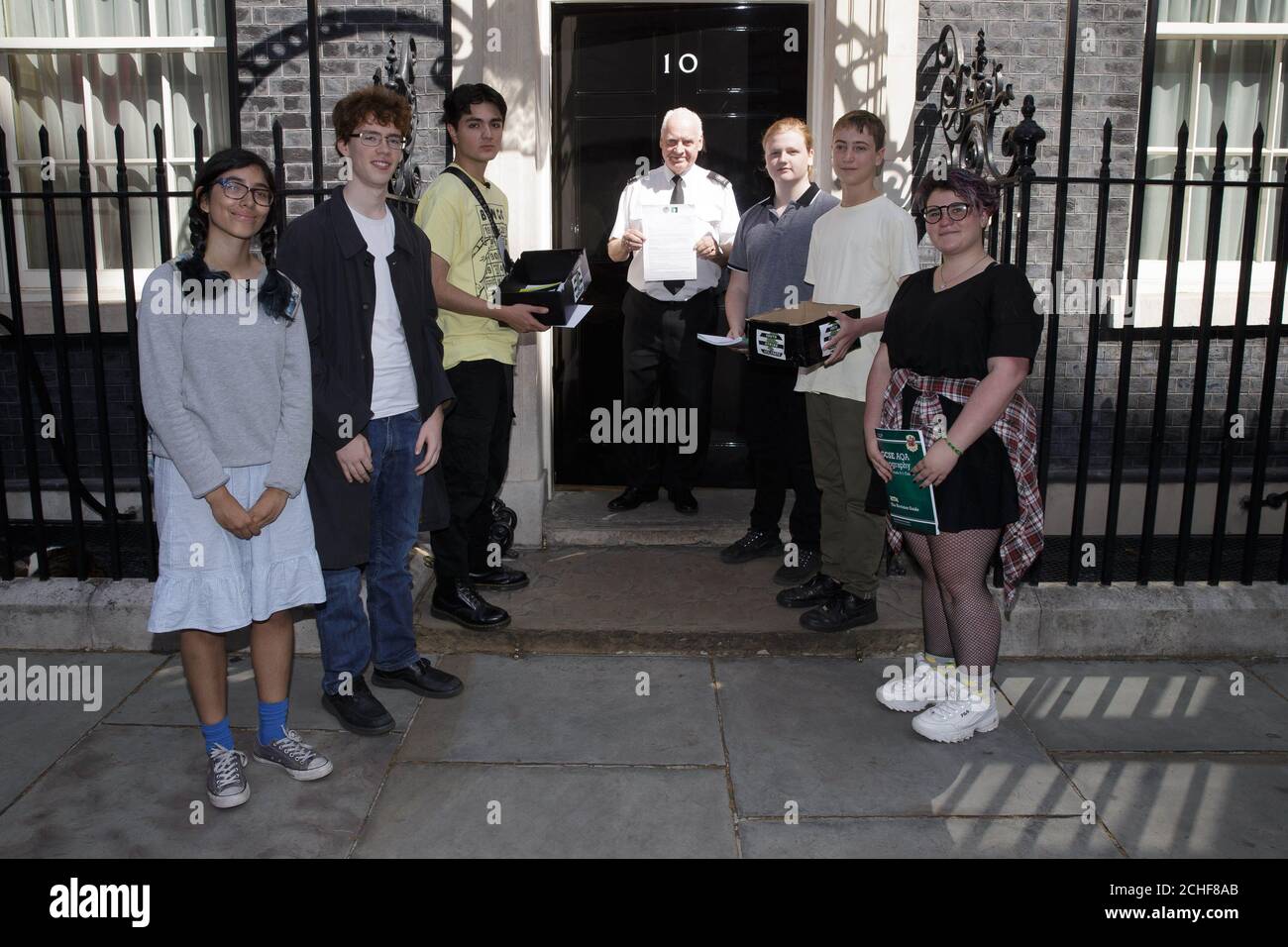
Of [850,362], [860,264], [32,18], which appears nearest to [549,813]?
[850,362]

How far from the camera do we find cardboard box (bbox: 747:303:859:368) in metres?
4.21

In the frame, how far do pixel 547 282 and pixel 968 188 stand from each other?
1.66 meters

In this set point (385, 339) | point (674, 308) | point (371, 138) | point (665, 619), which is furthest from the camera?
point (674, 308)

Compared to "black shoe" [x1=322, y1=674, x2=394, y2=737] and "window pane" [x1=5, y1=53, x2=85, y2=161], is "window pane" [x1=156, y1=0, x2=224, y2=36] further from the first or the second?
"black shoe" [x1=322, y1=674, x2=394, y2=737]

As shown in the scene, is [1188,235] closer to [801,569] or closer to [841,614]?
[801,569]

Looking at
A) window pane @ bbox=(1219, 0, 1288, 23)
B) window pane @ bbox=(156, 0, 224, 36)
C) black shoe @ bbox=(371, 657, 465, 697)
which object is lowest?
black shoe @ bbox=(371, 657, 465, 697)

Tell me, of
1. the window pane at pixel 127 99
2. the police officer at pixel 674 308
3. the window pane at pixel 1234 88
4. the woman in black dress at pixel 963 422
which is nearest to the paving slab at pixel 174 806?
the woman in black dress at pixel 963 422

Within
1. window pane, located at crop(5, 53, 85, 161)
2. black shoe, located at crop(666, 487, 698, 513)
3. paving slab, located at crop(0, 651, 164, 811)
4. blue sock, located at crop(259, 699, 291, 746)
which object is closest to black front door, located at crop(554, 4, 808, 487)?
black shoe, located at crop(666, 487, 698, 513)

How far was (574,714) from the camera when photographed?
159 inches

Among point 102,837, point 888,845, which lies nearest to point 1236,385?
point 888,845

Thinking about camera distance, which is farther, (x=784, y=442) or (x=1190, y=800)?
(x=784, y=442)

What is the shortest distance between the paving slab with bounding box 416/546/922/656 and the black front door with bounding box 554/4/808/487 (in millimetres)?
1698

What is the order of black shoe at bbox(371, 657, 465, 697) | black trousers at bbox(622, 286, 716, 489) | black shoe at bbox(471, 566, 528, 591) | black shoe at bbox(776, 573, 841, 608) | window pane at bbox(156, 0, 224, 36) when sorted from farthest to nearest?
window pane at bbox(156, 0, 224, 36) < black trousers at bbox(622, 286, 716, 489) < black shoe at bbox(471, 566, 528, 591) < black shoe at bbox(776, 573, 841, 608) < black shoe at bbox(371, 657, 465, 697)

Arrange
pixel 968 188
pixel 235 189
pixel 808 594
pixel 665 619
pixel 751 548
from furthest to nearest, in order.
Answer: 1. pixel 751 548
2. pixel 808 594
3. pixel 665 619
4. pixel 968 188
5. pixel 235 189
